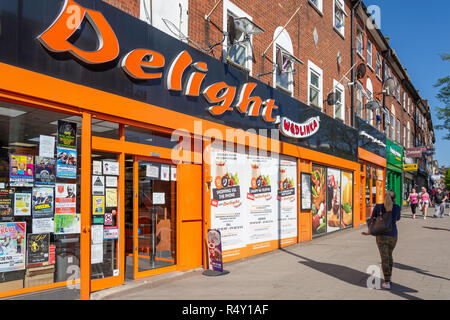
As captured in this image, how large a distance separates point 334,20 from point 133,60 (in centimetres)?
1188

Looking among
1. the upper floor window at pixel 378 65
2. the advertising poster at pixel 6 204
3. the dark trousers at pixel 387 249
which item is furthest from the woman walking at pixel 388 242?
the upper floor window at pixel 378 65

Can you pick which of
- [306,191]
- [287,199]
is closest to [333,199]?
[306,191]

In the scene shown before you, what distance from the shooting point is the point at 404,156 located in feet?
98.5

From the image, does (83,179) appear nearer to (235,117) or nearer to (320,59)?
(235,117)

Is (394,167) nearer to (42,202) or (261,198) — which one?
(261,198)

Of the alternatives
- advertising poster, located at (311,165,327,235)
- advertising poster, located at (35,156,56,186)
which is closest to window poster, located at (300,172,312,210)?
advertising poster, located at (311,165,327,235)

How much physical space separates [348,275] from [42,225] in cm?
527

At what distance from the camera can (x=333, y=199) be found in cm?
1513

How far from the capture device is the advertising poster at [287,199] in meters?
11.4

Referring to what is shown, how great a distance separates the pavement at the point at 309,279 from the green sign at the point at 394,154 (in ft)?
47.1

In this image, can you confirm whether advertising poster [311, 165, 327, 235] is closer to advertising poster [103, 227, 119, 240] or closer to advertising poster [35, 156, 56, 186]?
advertising poster [103, 227, 119, 240]

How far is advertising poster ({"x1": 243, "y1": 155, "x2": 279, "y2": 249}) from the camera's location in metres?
9.98

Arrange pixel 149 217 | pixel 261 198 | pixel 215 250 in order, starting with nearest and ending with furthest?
pixel 149 217
pixel 215 250
pixel 261 198

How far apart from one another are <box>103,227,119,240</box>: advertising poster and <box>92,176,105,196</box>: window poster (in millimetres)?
582
